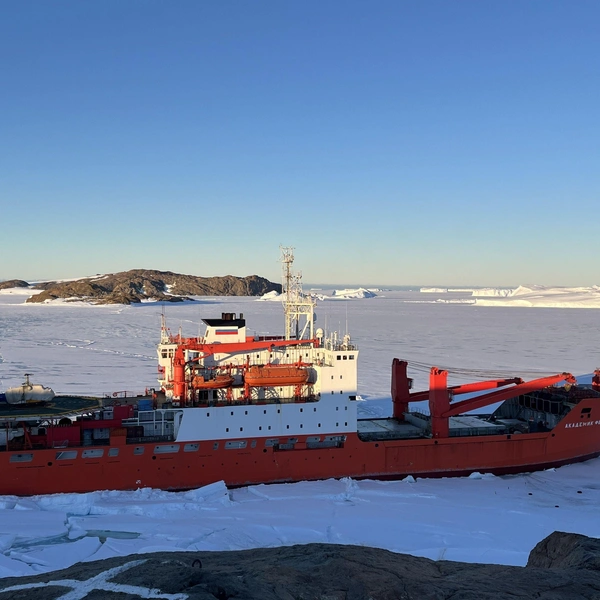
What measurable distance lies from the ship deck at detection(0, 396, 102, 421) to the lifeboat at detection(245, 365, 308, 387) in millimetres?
4098

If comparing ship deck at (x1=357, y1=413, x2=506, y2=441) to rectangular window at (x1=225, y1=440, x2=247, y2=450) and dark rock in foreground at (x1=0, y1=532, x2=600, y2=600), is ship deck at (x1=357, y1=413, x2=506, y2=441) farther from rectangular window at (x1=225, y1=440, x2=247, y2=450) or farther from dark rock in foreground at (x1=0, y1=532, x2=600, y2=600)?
dark rock in foreground at (x1=0, y1=532, x2=600, y2=600)

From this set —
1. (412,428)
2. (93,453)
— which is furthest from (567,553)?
(412,428)

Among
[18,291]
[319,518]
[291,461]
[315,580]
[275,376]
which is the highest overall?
[18,291]

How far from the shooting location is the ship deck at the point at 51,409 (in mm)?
13344

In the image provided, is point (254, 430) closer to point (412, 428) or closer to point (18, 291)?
point (412, 428)

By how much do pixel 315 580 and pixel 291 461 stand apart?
10.3 meters

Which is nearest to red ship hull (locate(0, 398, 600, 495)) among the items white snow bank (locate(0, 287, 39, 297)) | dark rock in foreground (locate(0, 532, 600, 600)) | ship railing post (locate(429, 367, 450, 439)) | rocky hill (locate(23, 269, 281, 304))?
ship railing post (locate(429, 367, 450, 439))

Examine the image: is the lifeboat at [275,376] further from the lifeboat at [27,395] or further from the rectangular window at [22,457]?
the rectangular window at [22,457]

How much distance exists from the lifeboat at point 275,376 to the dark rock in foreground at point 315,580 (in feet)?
31.2

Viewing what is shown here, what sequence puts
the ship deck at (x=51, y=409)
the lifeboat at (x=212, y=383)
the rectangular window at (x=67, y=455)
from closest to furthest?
the ship deck at (x=51, y=409)
the rectangular window at (x=67, y=455)
the lifeboat at (x=212, y=383)

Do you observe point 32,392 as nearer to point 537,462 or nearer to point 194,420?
point 194,420

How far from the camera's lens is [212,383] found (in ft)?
50.0

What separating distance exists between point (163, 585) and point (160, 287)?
144 metres

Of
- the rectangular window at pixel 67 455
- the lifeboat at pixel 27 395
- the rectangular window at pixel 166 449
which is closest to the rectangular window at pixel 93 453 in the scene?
the rectangular window at pixel 67 455
